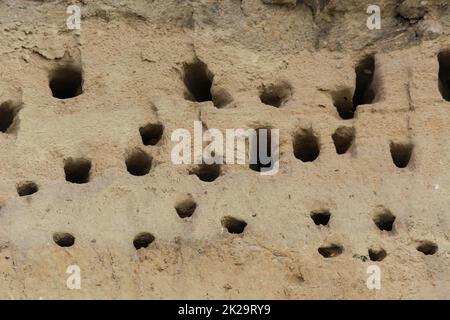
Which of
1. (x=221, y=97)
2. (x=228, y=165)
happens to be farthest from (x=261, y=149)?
(x=221, y=97)

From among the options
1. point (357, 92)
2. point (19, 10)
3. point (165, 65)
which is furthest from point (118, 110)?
point (357, 92)

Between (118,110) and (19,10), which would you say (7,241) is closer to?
→ (118,110)

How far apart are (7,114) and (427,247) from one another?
229 centimetres

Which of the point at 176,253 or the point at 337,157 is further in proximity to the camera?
the point at 337,157

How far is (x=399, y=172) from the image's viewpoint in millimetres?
5633

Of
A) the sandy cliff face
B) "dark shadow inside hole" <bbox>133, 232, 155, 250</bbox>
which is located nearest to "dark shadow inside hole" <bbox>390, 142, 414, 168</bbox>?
the sandy cliff face

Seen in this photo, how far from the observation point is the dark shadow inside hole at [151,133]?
580 cm

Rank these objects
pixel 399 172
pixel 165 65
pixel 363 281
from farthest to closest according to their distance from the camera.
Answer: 1. pixel 165 65
2. pixel 399 172
3. pixel 363 281

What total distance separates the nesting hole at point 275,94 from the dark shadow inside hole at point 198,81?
0.30 m

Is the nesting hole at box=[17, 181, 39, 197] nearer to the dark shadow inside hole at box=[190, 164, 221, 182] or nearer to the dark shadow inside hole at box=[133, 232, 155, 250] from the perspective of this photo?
the dark shadow inside hole at box=[133, 232, 155, 250]

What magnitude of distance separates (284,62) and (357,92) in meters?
0.45

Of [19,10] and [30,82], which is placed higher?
[19,10]

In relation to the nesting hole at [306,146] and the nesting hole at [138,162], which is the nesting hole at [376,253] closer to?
the nesting hole at [306,146]

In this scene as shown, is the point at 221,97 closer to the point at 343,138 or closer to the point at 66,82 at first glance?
the point at 343,138
